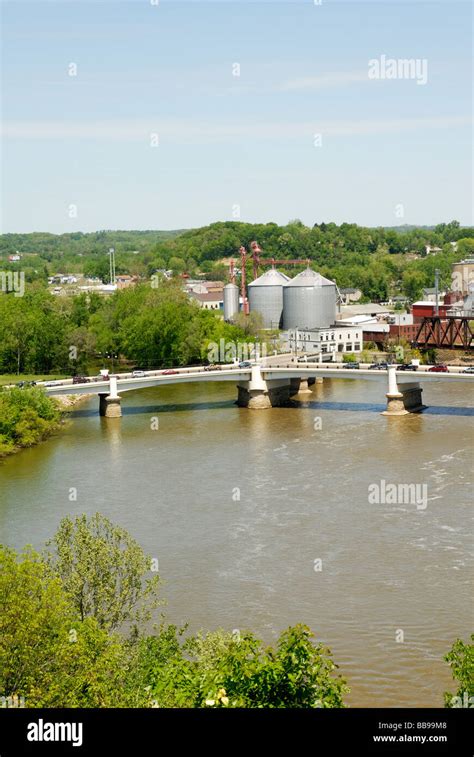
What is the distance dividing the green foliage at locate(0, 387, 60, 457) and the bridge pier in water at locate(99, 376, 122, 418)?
2.56 meters

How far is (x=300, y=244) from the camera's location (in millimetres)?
124188

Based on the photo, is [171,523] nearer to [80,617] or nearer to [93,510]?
[93,510]

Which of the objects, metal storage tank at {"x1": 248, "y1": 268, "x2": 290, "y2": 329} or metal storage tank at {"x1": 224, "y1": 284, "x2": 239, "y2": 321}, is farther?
metal storage tank at {"x1": 224, "y1": 284, "x2": 239, "y2": 321}

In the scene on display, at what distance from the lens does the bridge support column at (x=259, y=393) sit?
4428 centimetres

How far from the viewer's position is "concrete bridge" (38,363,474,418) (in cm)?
4116

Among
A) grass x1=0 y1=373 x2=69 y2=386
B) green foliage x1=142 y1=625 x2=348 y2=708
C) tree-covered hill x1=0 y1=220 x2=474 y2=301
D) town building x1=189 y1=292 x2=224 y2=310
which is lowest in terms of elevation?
grass x1=0 y1=373 x2=69 y2=386

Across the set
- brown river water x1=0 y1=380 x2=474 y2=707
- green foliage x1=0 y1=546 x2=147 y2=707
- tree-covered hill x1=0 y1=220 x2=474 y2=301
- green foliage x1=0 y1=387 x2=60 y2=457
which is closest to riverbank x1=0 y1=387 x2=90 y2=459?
green foliage x1=0 y1=387 x2=60 y2=457

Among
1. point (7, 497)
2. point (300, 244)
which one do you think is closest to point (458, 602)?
point (7, 497)

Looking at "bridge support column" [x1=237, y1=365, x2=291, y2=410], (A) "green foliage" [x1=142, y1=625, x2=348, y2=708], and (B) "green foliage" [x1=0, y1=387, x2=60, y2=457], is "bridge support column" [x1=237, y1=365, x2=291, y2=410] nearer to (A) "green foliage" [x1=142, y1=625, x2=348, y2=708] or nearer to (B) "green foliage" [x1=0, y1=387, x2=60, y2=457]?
(B) "green foliage" [x1=0, y1=387, x2=60, y2=457]

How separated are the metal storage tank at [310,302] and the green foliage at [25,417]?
1286 inches

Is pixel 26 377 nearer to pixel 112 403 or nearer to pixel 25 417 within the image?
pixel 112 403
